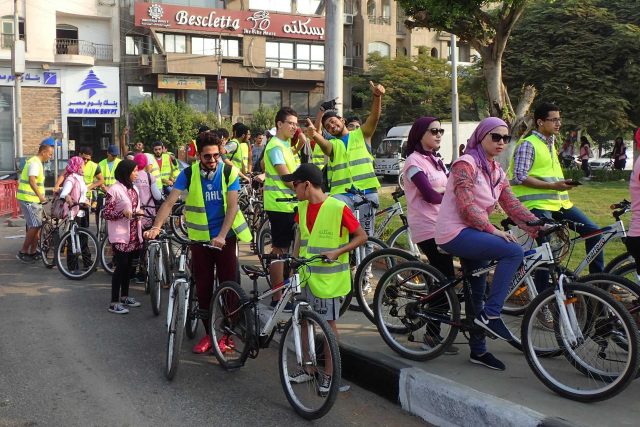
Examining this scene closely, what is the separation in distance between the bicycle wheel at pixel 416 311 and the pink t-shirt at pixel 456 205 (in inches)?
13.7

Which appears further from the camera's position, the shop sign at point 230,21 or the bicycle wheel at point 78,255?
the shop sign at point 230,21

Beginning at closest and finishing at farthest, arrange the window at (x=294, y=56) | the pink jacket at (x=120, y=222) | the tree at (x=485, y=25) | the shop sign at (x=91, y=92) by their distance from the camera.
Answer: the pink jacket at (x=120, y=222) < the tree at (x=485, y=25) < the shop sign at (x=91, y=92) < the window at (x=294, y=56)

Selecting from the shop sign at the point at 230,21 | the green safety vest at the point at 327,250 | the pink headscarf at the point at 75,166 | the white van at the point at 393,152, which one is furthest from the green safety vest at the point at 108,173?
the shop sign at the point at 230,21

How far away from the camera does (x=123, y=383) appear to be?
5.66m

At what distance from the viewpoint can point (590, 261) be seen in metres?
6.24

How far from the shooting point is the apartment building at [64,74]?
40438 millimetres

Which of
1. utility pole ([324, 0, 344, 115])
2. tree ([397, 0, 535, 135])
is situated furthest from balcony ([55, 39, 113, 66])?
utility pole ([324, 0, 344, 115])

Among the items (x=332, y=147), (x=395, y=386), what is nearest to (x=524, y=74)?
(x=332, y=147)

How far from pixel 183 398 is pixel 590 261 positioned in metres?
3.59

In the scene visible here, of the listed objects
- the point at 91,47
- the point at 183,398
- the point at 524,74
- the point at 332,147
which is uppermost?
the point at 91,47

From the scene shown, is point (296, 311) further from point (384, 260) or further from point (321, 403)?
point (384, 260)

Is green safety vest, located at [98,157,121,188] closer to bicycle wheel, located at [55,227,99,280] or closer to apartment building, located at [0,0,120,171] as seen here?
bicycle wheel, located at [55,227,99,280]

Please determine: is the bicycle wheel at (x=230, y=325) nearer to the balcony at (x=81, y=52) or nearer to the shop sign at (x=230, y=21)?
the balcony at (x=81, y=52)

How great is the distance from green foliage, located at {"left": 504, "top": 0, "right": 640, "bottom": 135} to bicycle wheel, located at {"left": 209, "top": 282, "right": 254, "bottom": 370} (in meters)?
25.9
